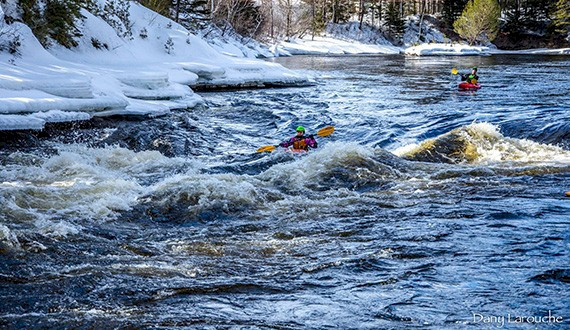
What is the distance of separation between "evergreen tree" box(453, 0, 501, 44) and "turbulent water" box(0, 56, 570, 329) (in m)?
44.6

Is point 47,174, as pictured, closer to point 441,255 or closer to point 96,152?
point 96,152

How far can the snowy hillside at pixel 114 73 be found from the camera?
36.1 ft

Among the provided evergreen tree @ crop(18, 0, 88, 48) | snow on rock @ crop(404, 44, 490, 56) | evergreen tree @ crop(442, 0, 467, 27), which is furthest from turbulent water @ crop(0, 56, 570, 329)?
evergreen tree @ crop(442, 0, 467, 27)

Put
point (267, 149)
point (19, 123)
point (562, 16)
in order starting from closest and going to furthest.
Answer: point (19, 123)
point (267, 149)
point (562, 16)

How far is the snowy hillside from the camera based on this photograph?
1100cm

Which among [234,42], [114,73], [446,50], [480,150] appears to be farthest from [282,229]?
[446,50]

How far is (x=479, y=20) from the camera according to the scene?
54.0 m

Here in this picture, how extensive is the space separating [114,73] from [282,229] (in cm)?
1058

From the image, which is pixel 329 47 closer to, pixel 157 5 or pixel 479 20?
pixel 479 20

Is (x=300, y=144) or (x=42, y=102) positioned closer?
(x=300, y=144)

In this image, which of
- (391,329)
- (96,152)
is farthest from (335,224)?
(96,152)

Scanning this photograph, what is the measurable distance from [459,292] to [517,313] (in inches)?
18.6

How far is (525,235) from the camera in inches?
233

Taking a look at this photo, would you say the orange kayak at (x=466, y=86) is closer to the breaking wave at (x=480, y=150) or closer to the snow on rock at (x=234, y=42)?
the breaking wave at (x=480, y=150)
